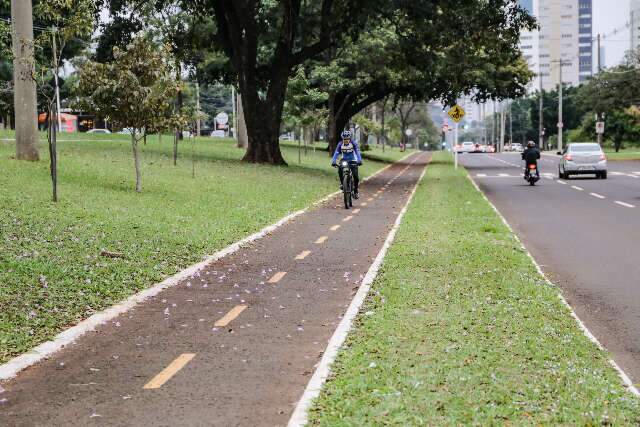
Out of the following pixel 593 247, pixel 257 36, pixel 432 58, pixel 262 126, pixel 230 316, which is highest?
pixel 257 36

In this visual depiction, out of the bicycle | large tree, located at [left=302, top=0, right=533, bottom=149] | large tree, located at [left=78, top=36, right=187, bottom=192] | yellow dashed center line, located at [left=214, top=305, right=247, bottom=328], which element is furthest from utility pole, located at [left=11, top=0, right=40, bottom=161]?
yellow dashed center line, located at [left=214, top=305, right=247, bottom=328]

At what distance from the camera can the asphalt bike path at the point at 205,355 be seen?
5160 millimetres

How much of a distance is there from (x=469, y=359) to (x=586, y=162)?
98.3 ft

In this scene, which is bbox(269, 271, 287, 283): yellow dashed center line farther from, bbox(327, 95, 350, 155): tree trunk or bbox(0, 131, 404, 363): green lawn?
bbox(327, 95, 350, 155): tree trunk

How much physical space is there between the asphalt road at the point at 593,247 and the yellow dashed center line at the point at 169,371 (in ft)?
10.3

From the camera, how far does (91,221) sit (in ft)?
44.9

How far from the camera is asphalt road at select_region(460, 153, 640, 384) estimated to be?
25.2 ft

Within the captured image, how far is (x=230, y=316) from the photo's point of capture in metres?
8.00

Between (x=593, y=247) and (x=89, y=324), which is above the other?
(x=89, y=324)

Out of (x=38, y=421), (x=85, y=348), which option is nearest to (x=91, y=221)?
(x=85, y=348)

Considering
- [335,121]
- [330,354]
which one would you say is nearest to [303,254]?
[330,354]

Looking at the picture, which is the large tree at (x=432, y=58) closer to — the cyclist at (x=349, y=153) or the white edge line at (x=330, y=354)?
the cyclist at (x=349, y=153)

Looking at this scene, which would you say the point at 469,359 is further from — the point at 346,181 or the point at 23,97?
the point at 23,97

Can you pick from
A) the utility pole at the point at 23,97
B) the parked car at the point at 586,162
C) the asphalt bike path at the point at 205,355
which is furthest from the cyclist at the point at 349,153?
the parked car at the point at 586,162
